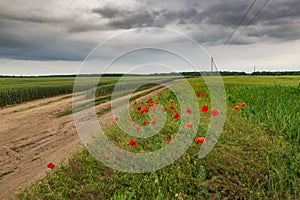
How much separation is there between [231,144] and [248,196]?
1.25m

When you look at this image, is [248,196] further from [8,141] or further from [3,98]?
[3,98]

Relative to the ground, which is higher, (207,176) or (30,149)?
(207,176)

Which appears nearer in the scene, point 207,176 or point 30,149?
point 207,176

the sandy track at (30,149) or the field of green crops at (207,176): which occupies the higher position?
the field of green crops at (207,176)

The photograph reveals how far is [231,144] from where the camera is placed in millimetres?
4391

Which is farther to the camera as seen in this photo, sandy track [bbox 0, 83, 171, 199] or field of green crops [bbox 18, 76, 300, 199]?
sandy track [bbox 0, 83, 171, 199]

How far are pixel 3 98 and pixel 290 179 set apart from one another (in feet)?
66.8

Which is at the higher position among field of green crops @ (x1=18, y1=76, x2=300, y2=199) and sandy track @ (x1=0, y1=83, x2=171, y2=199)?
field of green crops @ (x1=18, y1=76, x2=300, y2=199)

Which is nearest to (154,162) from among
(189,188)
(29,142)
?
(189,188)

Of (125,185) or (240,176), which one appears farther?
(125,185)

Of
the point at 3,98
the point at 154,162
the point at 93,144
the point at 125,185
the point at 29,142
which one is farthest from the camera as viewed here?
the point at 3,98

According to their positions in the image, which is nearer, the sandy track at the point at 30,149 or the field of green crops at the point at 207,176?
the field of green crops at the point at 207,176

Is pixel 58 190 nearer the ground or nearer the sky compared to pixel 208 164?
nearer the ground

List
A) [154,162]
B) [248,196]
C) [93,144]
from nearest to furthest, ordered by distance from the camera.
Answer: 1. [248,196]
2. [154,162]
3. [93,144]
